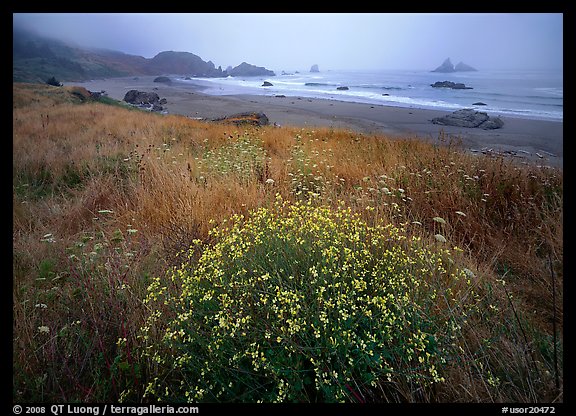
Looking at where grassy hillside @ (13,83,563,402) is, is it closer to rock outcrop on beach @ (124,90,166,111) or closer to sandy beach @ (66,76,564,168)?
sandy beach @ (66,76,564,168)

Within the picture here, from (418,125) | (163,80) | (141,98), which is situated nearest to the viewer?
(418,125)

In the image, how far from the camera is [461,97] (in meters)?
26.2

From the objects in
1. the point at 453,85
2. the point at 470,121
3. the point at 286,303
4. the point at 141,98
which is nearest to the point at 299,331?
the point at 286,303

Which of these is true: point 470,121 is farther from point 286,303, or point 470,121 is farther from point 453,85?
point 453,85

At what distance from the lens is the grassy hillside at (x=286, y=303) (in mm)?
1803

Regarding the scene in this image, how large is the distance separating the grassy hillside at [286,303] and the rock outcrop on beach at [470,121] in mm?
11950

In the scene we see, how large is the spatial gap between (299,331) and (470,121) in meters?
16.5

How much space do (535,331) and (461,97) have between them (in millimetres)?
28637

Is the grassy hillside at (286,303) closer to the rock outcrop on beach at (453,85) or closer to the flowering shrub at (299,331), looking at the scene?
the flowering shrub at (299,331)

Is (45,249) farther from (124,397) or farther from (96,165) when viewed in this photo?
(96,165)

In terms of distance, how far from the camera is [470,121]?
15.1 meters

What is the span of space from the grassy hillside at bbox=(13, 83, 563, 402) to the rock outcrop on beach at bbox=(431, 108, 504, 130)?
11.9m

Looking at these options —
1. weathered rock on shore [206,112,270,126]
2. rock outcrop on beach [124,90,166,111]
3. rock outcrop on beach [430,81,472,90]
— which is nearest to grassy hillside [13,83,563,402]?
weathered rock on shore [206,112,270,126]

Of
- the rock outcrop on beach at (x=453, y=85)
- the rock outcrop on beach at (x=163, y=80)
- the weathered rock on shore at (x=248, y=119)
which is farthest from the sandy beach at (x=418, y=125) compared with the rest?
the rock outcrop on beach at (x=163, y=80)
